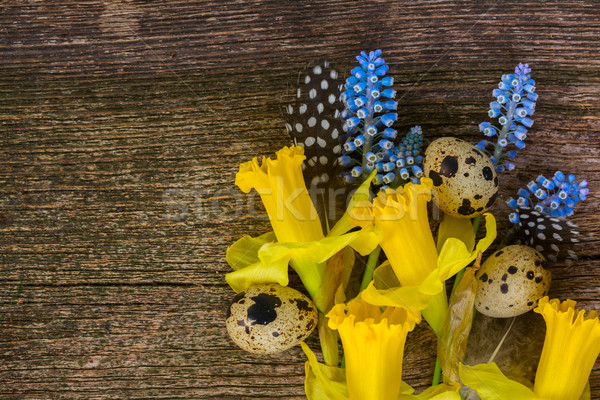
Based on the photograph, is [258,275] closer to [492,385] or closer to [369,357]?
[369,357]

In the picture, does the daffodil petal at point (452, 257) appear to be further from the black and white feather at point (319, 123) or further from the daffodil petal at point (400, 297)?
the black and white feather at point (319, 123)

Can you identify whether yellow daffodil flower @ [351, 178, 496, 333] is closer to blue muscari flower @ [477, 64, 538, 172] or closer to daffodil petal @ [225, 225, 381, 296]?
daffodil petal @ [225, 225, 381, 296]

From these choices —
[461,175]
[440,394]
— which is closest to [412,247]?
[461,175]

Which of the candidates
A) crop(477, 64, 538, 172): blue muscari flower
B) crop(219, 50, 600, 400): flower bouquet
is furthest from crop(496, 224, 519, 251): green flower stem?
crop(477, 64, 538, 172): blue muscari flower

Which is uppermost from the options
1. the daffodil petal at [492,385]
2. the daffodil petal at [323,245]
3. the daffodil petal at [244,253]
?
the daffodil petal at [323,245]

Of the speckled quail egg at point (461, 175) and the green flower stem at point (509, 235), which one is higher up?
the speckled quail egg at point (461, 175)

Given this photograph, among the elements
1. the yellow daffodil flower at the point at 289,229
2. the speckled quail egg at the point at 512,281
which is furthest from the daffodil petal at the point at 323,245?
the speckled quail egg at the point at 512,281

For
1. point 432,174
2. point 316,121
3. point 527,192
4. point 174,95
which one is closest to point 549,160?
point 527,192
